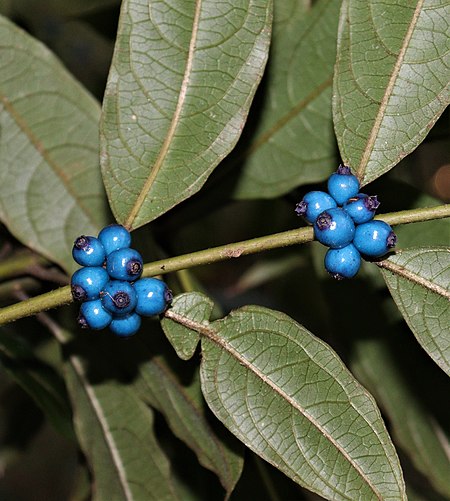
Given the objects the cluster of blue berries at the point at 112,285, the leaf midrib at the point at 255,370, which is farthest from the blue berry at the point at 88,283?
the leaf midrib at the point at 255,370

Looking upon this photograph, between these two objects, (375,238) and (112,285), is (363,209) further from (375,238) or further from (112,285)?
(112,285)

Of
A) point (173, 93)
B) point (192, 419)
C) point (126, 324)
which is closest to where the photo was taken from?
point (126, 324)

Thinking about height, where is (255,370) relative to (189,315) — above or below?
below

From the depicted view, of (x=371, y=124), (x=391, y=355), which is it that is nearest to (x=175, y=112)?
(x=371, y=124)

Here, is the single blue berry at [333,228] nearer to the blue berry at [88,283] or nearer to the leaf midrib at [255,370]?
the leaf midrib at [255,370]

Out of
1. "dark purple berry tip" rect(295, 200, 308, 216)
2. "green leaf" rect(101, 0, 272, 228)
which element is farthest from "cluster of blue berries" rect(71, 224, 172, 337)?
"dark purple berry tip" rect(295, 200, 308, 216)

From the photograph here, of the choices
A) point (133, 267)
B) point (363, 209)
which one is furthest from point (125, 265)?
point (363, 209)

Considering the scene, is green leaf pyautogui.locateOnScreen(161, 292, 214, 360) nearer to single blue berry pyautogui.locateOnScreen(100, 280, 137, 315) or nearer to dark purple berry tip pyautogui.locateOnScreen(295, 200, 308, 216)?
single blue berry pyautogui.locateOnScreen(100, 280, 137, 315)
